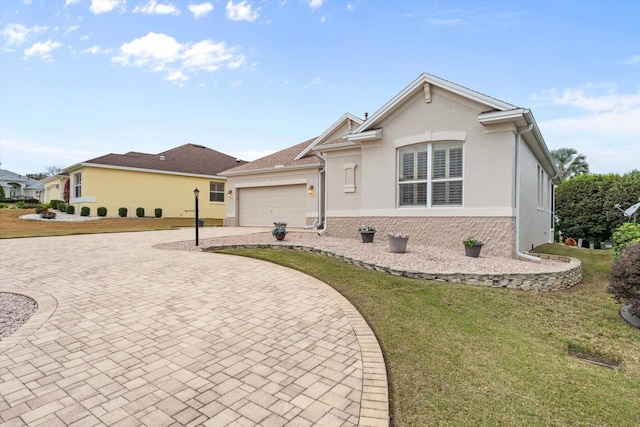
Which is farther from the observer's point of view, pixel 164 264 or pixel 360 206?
pixel 360 206

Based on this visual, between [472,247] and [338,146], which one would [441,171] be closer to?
[472,247]

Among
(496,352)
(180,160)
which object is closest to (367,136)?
(496,352)

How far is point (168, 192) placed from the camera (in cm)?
2434

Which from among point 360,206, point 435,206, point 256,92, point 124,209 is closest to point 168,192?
point 124,209

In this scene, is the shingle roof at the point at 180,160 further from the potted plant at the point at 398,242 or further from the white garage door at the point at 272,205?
the potted plant at the point at 398,242

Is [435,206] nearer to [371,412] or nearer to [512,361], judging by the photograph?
[512,361]

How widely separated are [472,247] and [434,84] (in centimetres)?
491

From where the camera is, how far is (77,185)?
74.9 ft

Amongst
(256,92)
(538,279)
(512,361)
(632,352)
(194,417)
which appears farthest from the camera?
(256,92)

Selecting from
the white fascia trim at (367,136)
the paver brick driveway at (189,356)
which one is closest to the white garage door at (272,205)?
the white fascia trim at (367,136)

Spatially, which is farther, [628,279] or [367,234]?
[367,234]

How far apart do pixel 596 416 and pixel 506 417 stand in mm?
811

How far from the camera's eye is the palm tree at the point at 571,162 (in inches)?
1300

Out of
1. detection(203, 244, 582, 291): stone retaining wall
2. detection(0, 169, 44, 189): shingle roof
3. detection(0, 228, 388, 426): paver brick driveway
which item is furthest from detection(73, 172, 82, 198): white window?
detection(0, 169, 44, 189): shingle roof
